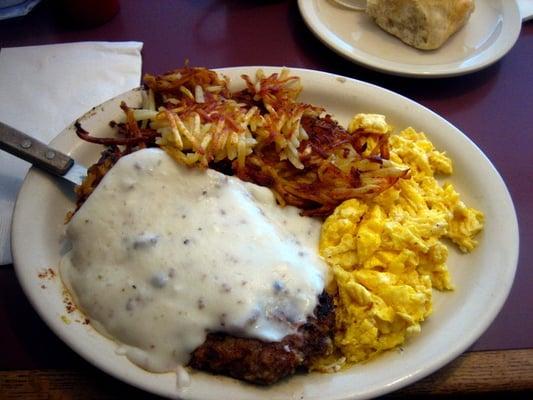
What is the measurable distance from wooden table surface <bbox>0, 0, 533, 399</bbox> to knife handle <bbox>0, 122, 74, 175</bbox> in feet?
1.12

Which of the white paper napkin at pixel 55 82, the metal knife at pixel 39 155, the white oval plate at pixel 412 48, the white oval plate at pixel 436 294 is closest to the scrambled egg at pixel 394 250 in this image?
the white oval plate at pixel 436 294

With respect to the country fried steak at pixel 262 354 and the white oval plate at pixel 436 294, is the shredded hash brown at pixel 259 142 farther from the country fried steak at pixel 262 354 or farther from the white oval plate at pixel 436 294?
the country fried steak at pixel 262 354

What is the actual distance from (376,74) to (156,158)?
1188 mm

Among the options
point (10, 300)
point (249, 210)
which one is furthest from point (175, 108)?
point (10, 300)

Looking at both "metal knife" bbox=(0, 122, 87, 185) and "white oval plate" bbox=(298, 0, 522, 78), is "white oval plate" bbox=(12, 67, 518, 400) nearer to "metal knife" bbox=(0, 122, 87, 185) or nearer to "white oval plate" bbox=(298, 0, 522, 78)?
"metal knife" bbox=(0, 122, 87, 185)

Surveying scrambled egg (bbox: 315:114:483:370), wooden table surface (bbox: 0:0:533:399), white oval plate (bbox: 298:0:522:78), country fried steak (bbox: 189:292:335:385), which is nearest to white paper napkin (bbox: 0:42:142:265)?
wooden table surface (bbox: 0:0:533:399)

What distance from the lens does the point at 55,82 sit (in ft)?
7.01

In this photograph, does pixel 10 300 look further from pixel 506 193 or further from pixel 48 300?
pixel 506 193

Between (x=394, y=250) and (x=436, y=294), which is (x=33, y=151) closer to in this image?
(x=394, y=250)

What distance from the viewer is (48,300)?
4.54 ft

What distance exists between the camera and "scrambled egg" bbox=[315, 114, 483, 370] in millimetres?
1396

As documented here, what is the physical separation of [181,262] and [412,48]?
157 centimetres

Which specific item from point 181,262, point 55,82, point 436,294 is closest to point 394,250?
point 436,294

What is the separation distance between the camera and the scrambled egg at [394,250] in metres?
1.40
